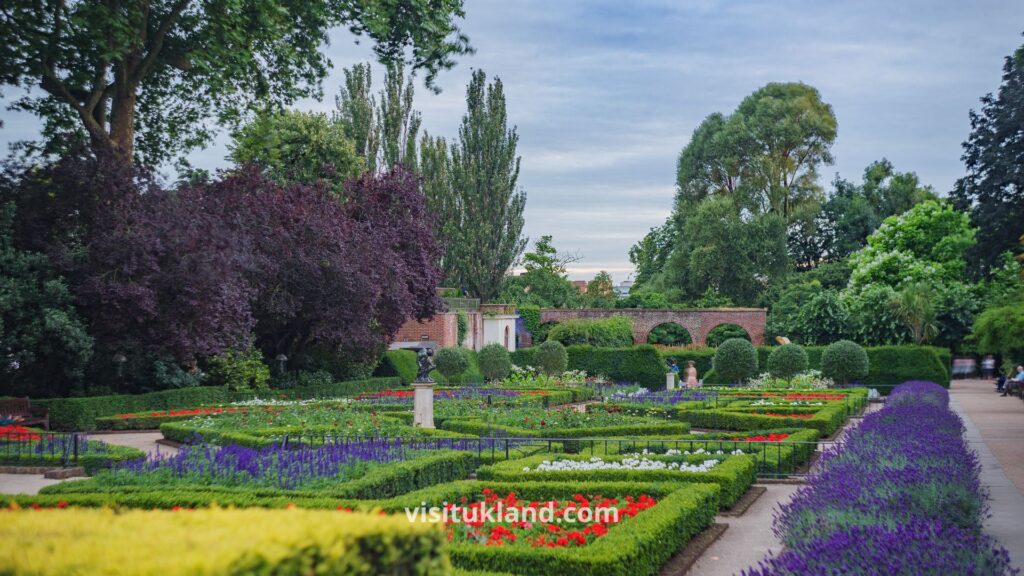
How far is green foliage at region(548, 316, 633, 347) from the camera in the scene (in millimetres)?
38500

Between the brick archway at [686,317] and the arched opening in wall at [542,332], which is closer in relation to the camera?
the brick archway at [686,317]

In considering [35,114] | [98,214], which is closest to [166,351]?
[98,214]

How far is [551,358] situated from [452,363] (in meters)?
3.27

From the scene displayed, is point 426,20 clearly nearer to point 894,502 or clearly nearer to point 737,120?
point 894,502

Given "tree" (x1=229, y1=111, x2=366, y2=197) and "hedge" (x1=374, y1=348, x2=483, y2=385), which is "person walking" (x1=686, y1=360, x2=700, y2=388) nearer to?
"hedge" (x1=374, y1=348, x2=483, y2=385)

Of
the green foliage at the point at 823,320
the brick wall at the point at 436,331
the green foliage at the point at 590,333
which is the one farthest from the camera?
the green foliage at the point at 590,333

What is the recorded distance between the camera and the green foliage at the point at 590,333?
126 feet

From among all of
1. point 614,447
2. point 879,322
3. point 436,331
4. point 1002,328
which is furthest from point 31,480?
point 879,322

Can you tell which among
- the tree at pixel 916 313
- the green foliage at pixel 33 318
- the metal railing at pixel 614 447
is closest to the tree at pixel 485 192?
the tree at pixel 916 313

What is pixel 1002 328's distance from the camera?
733 inches

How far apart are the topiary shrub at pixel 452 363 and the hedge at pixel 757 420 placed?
12.7 m

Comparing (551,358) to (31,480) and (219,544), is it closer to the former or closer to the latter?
(31,480)

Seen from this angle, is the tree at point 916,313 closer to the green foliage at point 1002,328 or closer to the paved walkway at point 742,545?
the green foliage at point 1002,328

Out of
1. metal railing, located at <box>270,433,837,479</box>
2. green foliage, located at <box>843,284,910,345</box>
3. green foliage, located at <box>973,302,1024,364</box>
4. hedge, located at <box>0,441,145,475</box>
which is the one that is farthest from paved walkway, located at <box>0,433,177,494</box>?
green foliage, located at <box>843,284,910,345</box>
